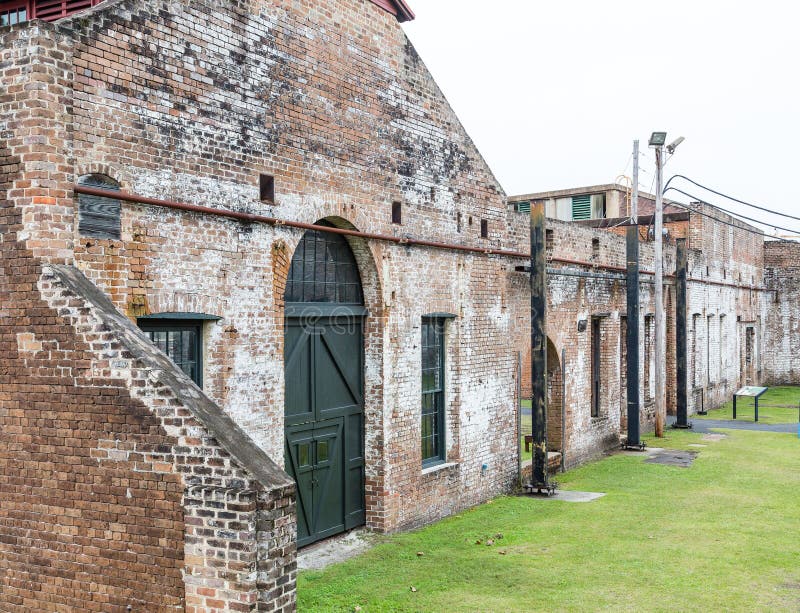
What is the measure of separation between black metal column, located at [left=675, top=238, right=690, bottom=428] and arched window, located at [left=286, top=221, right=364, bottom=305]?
1350 centimetres

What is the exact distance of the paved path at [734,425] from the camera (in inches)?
832

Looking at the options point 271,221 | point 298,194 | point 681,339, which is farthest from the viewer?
point 681,339

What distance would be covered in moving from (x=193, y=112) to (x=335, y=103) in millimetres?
2524

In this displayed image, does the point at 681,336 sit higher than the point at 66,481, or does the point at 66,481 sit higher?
the point at 681,336

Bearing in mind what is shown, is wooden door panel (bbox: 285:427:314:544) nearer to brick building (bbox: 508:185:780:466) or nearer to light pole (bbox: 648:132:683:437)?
brick building (bbox: 508:185:780:466)

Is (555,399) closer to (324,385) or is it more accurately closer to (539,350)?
(539,350)

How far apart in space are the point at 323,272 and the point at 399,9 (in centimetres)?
415

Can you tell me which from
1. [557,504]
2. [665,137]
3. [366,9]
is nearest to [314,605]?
[557,504]

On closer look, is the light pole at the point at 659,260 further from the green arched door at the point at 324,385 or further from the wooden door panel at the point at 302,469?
the wooden door panel at the point at 302,469

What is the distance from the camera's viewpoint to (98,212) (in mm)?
7016

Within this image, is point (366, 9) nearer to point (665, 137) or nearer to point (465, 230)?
point (465, 230)

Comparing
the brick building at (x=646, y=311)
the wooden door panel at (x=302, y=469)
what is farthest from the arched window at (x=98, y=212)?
the brick building at (x=646, y=311)

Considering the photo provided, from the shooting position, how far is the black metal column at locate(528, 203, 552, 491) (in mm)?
13297

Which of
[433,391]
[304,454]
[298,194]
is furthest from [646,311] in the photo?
[298,194]
